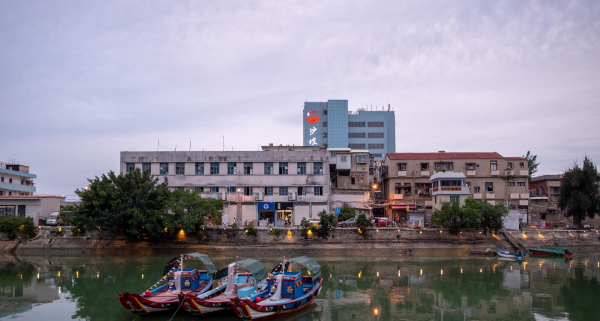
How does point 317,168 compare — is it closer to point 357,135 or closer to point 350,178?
point 350,178

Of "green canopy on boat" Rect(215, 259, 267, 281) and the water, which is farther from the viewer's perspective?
"green canopy on boat" Rect(215, 259, 267, 281)

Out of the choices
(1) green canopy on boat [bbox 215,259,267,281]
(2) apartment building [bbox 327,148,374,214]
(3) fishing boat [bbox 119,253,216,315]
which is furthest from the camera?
(2) apartment building [bbox 327,148,374,214]

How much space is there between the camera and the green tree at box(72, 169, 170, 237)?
3772cm

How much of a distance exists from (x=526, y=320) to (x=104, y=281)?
2403 cm

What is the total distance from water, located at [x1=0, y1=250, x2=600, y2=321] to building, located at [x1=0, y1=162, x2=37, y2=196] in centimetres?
1957

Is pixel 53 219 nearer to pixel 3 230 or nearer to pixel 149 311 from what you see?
pixel 3 230

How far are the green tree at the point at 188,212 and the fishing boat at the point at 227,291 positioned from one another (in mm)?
17935

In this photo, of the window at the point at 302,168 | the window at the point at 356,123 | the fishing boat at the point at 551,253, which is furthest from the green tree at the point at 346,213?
the window at the point at 356,123

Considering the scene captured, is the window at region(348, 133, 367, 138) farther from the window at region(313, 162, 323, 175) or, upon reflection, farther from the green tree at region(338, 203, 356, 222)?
the green tree at region(338, 203, 356, 222)

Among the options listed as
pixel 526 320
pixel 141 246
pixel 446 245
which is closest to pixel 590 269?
pixel 446 245

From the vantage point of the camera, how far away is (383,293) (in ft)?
78.5

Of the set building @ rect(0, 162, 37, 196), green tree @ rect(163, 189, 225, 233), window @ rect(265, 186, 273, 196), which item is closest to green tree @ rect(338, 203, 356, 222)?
window @ rect(265, 186, 273, 196)

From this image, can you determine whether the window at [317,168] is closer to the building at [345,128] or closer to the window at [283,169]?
the window at [283,169]

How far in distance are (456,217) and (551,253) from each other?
8392 mm
